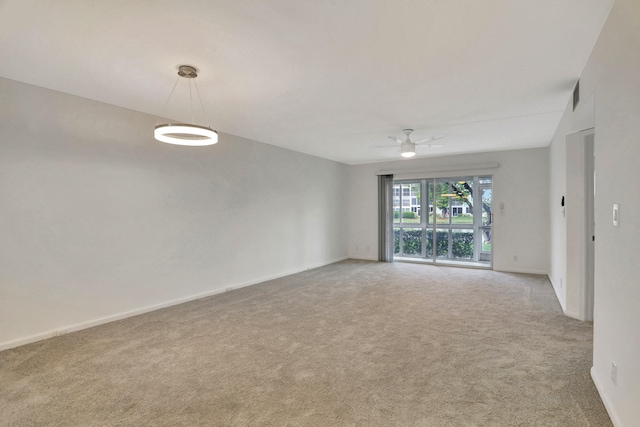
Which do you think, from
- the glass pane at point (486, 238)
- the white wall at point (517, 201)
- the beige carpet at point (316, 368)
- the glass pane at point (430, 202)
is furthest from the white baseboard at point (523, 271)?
the beige carpet at point (316, 368)

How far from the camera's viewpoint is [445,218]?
24.4 ft

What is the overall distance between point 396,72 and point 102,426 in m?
3.32

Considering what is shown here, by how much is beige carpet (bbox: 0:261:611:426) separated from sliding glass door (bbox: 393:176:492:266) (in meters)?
2.95

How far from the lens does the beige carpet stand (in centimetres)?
203

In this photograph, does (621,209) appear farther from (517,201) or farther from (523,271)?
(523,271)

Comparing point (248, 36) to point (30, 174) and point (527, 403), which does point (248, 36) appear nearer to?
point (30, 174)

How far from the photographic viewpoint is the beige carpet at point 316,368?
203cm

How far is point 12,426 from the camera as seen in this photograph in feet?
6.27

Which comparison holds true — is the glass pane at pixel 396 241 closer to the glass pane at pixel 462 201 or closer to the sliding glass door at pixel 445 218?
the sliding glass door at pixel 445 218

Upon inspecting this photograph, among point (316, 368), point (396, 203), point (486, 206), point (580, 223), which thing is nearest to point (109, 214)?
point (316, 368)

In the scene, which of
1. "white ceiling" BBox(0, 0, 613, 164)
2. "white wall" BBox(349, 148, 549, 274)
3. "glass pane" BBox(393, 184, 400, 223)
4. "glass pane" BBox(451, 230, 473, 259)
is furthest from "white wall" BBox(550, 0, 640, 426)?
"glass pane" BBox(393, 184, 400, 223)

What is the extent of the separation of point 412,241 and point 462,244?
1.16m

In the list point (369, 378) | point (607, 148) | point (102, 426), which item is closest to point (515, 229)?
point (607, 148)

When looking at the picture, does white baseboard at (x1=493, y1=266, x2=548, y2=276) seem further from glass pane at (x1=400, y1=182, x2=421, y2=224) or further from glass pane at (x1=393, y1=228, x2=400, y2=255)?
glass pane at (x1=393, y1=228, x2=400, y2=255)
